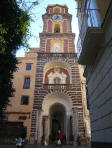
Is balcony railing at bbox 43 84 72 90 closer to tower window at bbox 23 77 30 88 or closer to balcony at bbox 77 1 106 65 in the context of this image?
tower window at bbox 23 77 30 88

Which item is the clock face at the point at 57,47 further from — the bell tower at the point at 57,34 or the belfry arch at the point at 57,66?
the belfry arch at the point at 57,66

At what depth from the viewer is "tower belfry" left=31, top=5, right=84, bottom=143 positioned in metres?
14.9

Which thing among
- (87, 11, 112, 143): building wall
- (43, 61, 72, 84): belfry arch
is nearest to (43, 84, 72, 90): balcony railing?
(43, 61, 72, 84): belfry arch

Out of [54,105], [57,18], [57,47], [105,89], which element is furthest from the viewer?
[57,18]

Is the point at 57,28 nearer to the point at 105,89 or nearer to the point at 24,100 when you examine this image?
the point at 24,100

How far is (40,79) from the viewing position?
56.2ft

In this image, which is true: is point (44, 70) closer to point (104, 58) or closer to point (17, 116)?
point (17, 116)

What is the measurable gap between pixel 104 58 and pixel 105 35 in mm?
837

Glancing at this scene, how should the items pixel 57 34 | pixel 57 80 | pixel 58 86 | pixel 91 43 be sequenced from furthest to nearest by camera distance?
pixel 57 34 → pixel 57 80 → pixel 58 86 → pixel 91 43

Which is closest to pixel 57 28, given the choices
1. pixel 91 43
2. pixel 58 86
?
pixel 58 86

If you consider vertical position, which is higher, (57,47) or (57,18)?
(57,18)

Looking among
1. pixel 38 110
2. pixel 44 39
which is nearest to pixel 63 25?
pixel 44 39

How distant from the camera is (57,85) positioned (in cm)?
1670

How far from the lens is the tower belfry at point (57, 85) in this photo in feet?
48.9
